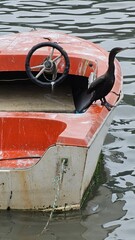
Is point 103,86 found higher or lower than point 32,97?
higher

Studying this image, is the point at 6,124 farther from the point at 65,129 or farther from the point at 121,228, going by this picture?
the point at 121,228

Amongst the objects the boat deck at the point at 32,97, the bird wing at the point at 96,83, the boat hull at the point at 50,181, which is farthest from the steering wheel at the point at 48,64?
the boat hull at the point at 50,181

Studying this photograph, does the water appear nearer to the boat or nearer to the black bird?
the boat

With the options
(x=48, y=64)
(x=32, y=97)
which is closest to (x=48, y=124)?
(x=48, y=64)

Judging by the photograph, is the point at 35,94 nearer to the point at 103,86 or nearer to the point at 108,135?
the point at 108,135

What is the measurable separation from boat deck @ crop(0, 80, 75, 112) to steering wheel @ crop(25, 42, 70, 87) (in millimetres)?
193

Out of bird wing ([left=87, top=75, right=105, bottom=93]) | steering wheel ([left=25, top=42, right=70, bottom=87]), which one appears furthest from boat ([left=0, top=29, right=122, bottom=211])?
bird wing ([left=87, top=75, right=105, bottom=93])

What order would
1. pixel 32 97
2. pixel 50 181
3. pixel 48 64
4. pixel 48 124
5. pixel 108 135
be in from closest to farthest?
1. pixel 50 181
2. pixel 48 124
3. pixel 48 64
4. pixel 32 97
5. pixel 108 135

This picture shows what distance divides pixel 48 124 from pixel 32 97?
71.8 inches

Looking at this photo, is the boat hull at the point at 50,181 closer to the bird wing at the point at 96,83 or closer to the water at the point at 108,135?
the water at the point at 108,135

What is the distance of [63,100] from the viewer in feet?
29.7

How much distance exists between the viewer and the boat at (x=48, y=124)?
678cm

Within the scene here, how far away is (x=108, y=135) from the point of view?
944cm

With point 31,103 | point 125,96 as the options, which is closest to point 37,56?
point 31,103
